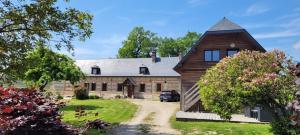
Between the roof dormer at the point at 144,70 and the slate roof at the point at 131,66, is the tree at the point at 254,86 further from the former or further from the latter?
the roof dormer at the point at 144,70

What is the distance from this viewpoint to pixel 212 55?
31844 mm

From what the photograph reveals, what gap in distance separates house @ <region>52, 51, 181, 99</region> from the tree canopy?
23.0 m

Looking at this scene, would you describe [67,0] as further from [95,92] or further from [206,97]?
[95,92]

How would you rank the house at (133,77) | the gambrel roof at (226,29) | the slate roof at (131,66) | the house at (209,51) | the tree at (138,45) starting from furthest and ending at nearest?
the tree at (138,45), the slate roof at (131,66), the house at (133,77), the house at (209,51), the gambrel roof at (226,29)

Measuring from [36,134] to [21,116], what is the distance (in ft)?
2.14


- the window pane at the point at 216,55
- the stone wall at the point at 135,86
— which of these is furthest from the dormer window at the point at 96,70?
the window pane at the point at 216,55

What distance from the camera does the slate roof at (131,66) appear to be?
5212 centimetres

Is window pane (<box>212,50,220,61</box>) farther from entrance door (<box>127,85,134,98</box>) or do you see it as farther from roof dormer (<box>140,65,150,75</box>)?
entrance door (<box>127,85,134,98</box>)

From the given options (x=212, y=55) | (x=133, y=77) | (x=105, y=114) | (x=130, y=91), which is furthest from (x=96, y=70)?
(x=105, y=114)

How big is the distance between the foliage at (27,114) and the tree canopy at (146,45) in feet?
236

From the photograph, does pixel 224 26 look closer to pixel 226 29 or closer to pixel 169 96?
pixel 226 29

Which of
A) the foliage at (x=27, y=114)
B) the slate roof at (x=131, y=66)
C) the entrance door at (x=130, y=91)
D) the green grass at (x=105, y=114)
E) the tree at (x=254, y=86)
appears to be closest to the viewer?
the foliage at (x=27, y=114)

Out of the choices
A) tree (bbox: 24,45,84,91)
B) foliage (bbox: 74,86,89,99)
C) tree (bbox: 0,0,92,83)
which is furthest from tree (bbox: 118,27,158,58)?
tree (bbox: 0,0,92,83)

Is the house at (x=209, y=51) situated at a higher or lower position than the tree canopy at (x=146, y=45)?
lower
